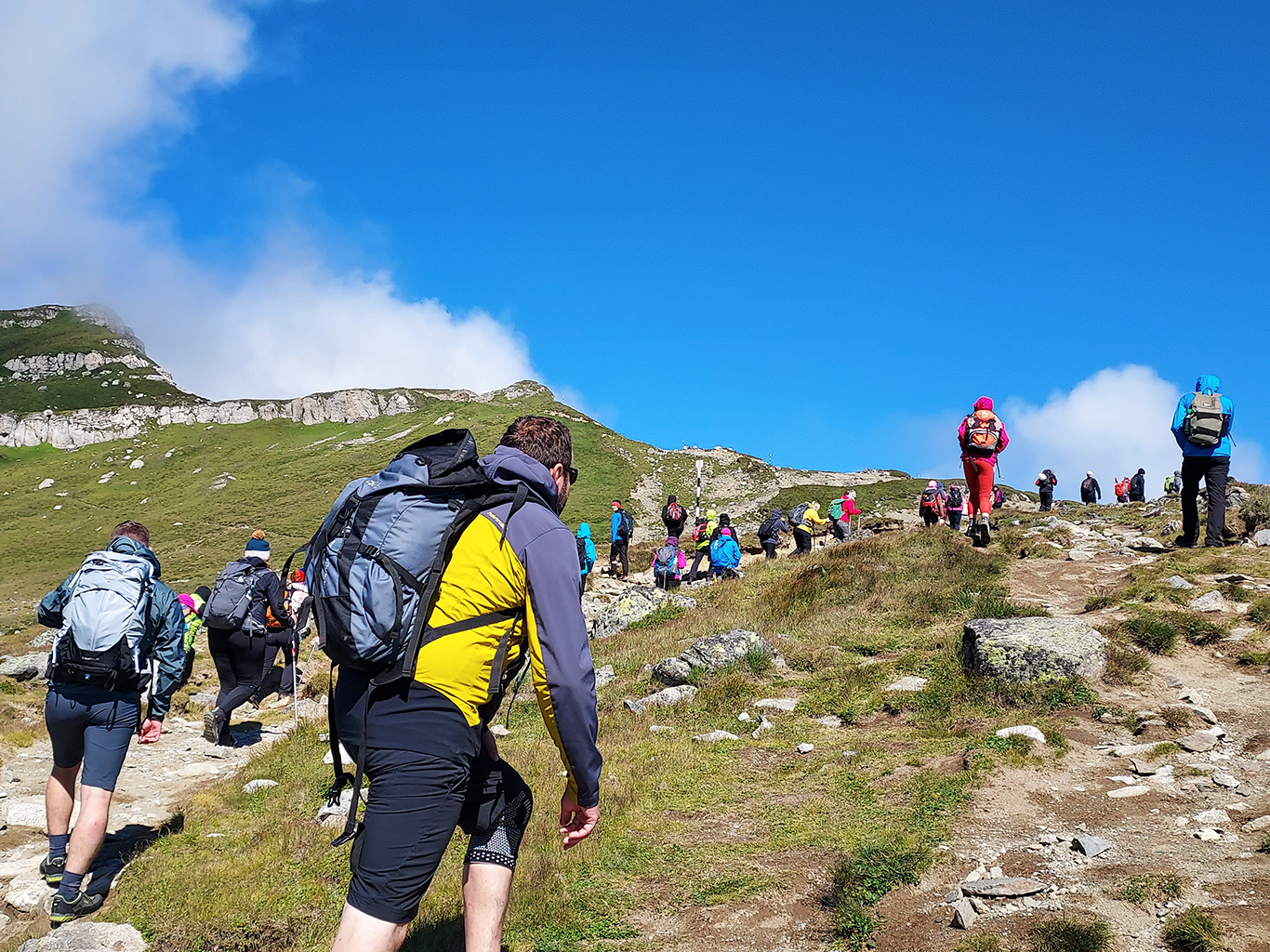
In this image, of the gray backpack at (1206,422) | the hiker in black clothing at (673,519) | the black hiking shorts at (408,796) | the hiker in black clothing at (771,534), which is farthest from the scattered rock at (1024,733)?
the hiker in black clothing at (673,519)

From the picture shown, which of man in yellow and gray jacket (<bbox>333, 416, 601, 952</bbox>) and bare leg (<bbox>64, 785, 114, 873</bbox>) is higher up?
man in yellow and gray jacket (<bbox>333, 416, 601, 952</bbox>)

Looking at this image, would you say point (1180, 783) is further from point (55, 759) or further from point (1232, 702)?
point (55, 759)

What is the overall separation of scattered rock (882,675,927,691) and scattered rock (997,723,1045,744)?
1525mm

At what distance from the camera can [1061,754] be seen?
651 cm

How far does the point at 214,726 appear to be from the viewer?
11242mm

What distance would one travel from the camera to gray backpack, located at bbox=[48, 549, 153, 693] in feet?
18.8

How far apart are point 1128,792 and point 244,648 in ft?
32.2

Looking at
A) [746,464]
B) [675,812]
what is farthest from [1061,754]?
[746,464]

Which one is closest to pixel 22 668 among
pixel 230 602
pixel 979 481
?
pixel 230 602

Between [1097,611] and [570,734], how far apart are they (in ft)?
29.7

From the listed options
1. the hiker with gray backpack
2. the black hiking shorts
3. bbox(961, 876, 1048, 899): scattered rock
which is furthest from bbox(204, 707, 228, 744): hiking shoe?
bbox(961, 876, 1048, 899): scattered rock

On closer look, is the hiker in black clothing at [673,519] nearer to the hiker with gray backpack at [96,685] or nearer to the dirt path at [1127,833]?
the dirt path at [1127,833]

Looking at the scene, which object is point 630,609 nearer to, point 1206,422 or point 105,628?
point 1206,422

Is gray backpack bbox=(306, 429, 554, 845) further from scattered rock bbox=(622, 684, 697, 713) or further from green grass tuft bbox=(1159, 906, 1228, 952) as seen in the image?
scattered rock bbox=(622, 684, 697, 713)
